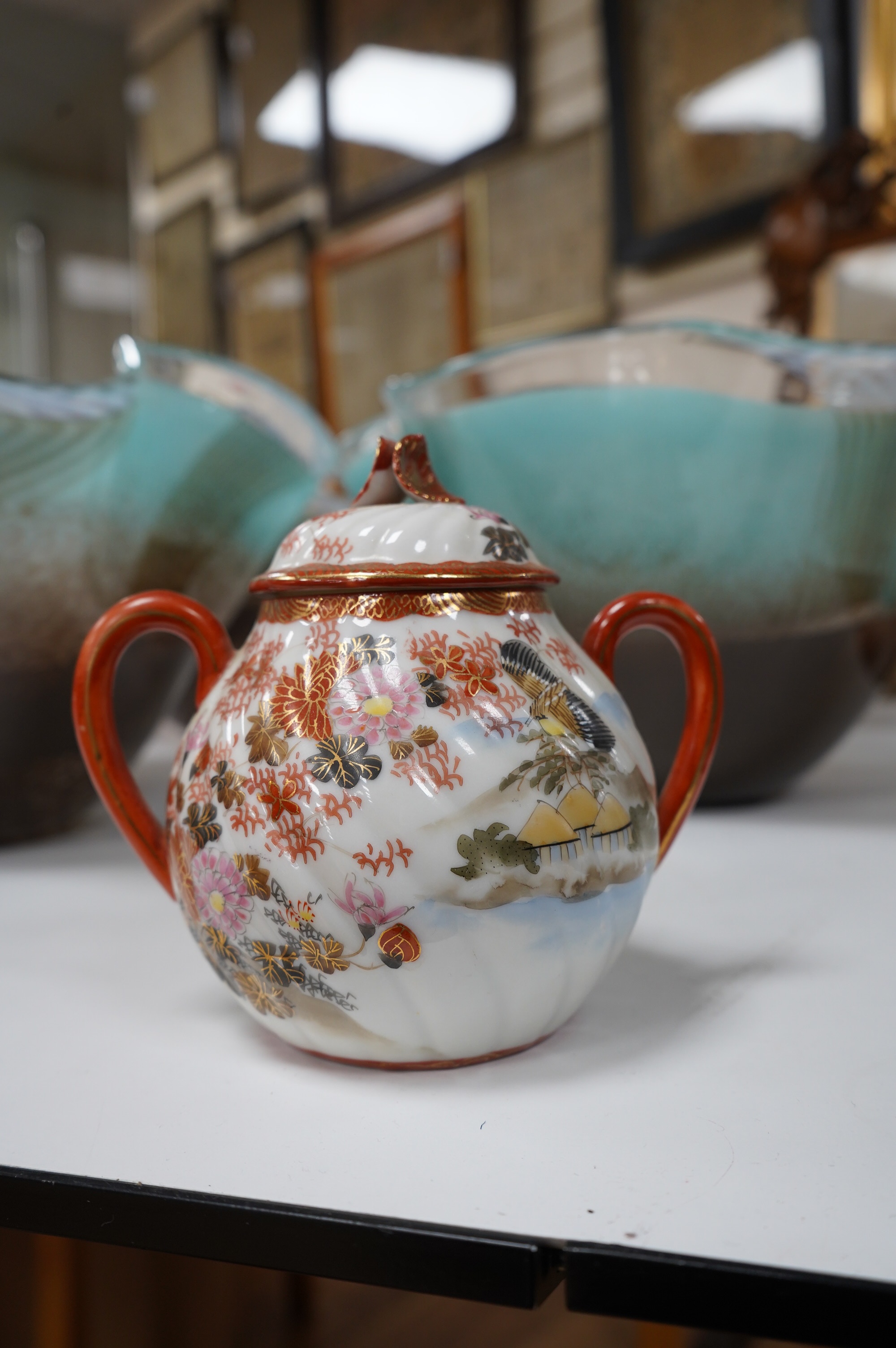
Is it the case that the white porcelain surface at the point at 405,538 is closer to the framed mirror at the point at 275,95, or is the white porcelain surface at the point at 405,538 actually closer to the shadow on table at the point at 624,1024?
the shadow on table at the point at 624,1024

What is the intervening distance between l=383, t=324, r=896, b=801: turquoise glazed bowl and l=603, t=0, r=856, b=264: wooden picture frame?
836mm

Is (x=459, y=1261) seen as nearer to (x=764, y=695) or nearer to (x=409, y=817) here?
(x=409, y=817)

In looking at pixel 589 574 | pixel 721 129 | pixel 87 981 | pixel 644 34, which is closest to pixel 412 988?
pixel 87 981

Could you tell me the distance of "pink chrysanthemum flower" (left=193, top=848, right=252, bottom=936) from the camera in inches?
11.6

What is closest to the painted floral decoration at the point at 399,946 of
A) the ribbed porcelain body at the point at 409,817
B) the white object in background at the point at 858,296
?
the ribbed porcelain body at the point at 409,817

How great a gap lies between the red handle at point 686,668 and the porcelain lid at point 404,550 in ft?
0.10

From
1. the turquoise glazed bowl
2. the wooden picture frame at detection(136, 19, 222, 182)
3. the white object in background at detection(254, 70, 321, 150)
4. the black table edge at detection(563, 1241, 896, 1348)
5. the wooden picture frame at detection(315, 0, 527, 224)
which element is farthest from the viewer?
the wooden picture frame at detection(136, 19, 222, 182)

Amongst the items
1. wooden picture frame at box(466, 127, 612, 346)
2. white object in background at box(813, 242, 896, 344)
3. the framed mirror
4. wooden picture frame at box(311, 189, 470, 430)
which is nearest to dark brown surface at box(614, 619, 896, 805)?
white object in background at box(813, 242, 896, 344)

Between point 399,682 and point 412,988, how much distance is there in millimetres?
79

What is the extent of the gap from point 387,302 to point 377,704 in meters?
1.85

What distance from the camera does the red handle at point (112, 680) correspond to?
34 cm

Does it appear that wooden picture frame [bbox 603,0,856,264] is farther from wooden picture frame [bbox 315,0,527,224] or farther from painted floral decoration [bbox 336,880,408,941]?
painted floral decoration [bbox 336,880,408,941]

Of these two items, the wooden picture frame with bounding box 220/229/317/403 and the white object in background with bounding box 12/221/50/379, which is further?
the white object in background with bounding box 12/221/50/379

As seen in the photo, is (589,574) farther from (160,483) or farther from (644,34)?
(644,34)
